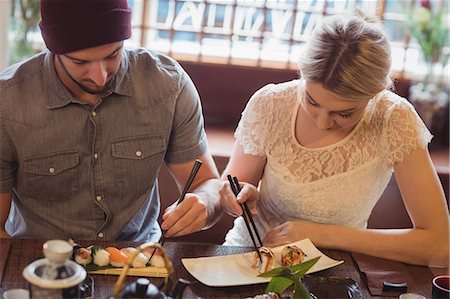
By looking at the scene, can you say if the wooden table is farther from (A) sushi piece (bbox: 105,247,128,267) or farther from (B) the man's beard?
(B) the man's beard

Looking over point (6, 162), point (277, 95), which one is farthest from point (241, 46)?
point (6, 162)

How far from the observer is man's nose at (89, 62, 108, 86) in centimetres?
186

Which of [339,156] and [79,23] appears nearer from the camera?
[79,23]

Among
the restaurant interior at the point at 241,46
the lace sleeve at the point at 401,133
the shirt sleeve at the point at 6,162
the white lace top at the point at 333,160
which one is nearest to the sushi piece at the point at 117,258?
the shirt sleeve at the point at 6,162

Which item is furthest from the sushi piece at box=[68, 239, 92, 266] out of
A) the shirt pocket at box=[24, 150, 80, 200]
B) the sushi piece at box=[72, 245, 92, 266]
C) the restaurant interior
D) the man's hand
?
the restaurant interior

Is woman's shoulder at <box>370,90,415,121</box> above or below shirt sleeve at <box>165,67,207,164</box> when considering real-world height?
above

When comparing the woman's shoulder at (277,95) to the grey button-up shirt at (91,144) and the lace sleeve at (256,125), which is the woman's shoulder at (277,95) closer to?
the lace sleeve at (256,125)

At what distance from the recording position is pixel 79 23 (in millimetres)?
1807

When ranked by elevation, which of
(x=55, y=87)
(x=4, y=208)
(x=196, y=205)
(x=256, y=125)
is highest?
(x=55, y=87)

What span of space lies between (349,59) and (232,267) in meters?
0.62

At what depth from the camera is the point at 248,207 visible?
2.00 meters

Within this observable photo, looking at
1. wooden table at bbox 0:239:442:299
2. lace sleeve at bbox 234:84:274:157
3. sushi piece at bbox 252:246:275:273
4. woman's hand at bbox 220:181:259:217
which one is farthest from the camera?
lace sleeve at bbox 234:84:274:157

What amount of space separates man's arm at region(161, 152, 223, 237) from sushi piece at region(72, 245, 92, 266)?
211 mm

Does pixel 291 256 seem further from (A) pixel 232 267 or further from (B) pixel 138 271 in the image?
(B) pixel 138 271
